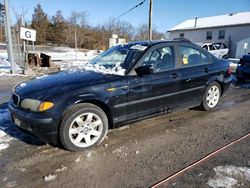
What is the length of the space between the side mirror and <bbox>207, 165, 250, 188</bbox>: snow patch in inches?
70.7

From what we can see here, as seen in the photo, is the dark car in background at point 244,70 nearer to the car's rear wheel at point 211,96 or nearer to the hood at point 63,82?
the car's rear wheel at point 211,96

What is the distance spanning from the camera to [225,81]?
5.86m

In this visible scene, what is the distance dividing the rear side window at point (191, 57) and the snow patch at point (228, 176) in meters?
2.27

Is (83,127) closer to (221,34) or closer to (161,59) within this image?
(161,59)

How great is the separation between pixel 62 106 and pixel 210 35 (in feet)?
95.3

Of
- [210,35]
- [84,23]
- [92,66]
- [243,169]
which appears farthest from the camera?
[84,23]

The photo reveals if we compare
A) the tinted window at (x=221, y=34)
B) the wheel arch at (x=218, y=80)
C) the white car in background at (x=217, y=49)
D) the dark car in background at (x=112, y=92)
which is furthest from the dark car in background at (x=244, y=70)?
the tinted window at (x=221, y=34)

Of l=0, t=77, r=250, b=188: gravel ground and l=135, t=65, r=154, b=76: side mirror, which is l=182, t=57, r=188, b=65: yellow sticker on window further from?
l=0, t=77, r=250, b=188: gravel ground

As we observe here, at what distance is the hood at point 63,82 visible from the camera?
361 cm

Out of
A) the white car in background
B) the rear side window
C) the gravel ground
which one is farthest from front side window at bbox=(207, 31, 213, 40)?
the gravel ground

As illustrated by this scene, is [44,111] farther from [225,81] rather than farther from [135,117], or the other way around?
[225,81]

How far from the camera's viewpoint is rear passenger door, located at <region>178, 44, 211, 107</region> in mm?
4867

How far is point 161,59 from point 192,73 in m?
0.83

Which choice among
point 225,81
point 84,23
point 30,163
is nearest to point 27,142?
point 30,163
